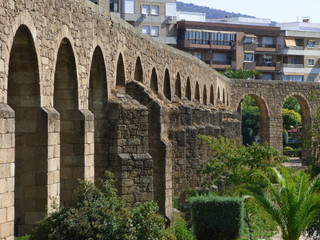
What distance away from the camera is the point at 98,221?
41.0 ft

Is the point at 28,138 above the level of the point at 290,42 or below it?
below

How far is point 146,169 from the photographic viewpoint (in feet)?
61.7

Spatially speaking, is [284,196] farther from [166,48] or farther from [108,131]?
[166,48]

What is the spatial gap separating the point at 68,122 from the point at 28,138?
2.41m

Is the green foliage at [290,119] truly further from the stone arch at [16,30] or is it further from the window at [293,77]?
the stone arch at [16,30]

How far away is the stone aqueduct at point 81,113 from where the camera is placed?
45.6ft

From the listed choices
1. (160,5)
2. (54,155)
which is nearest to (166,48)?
(54,155)

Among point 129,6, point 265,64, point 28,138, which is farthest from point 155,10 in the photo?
point 28,138

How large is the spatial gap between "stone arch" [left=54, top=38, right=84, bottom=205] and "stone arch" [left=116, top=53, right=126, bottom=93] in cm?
386

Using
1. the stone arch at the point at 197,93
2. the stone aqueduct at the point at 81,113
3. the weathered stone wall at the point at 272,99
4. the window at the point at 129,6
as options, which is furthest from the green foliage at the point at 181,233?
the window at the point at 129,6

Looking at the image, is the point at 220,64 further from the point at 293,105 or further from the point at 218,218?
the point at 218,218

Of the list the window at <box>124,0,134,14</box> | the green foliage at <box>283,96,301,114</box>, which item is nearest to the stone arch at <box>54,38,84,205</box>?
the green foliage at <box>283,96,301,114</box>

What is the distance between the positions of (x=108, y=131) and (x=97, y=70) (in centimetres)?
129

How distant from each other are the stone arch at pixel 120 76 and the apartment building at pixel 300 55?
6562cm
